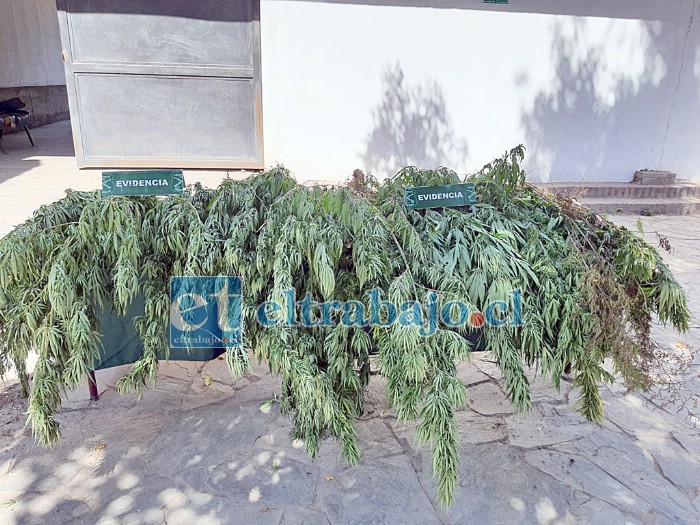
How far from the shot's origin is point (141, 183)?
5.92 feet

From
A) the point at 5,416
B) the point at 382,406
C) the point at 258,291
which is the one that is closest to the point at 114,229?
the point at 258,291

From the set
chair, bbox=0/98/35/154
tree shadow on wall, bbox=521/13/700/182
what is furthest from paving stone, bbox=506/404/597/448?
chair, bbox=0/98/35/154

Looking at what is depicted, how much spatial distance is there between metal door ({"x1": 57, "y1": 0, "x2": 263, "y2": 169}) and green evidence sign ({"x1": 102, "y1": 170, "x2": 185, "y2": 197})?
4015 millimetres

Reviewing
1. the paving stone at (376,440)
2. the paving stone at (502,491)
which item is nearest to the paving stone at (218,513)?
the paving stone at (376,440)

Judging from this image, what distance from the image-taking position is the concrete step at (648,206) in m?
5.69

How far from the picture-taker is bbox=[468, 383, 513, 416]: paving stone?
2469 mm

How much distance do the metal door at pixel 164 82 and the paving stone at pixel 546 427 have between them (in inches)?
171

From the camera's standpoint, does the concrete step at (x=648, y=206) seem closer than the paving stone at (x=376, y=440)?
No

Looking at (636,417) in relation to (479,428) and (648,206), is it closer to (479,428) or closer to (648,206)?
(479,428)

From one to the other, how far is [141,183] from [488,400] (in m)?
1.93

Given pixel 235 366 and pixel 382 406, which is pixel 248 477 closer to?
pixel 235 366

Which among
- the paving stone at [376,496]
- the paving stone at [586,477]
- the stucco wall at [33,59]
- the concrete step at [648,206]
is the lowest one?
the paving stone at [376,496]

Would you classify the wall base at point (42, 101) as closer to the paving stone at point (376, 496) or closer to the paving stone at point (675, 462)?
the paving stone at point (376, 496)

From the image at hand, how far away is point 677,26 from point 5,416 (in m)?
7.01
